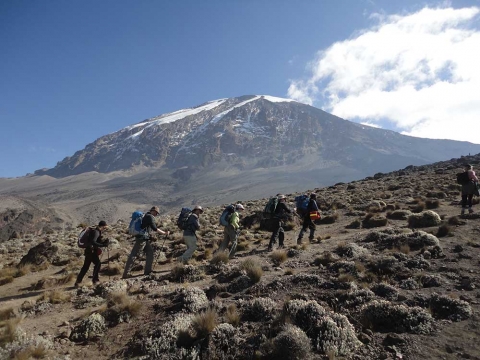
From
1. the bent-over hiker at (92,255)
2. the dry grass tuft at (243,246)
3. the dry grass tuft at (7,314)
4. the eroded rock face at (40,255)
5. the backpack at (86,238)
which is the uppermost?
the backpack at (86,238)

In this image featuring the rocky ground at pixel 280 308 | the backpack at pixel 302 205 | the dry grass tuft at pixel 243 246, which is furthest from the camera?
the dry grass tuft at pixel 243 246

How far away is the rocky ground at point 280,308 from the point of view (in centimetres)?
515

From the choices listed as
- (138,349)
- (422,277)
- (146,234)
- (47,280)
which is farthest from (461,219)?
(47,280)

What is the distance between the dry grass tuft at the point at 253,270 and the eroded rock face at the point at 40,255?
386 inches

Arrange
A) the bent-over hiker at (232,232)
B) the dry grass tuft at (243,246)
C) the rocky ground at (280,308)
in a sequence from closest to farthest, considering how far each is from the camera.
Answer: the rocky ground at (280,308) < the bent-over hiker at (232,232) < the dry grass tuft at (243,246)

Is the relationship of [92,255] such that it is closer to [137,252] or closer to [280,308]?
[137,252]

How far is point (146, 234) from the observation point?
9.49 m

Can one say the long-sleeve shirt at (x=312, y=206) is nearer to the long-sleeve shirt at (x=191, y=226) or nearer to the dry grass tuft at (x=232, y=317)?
the long-sleeve shirt at (x=191, y=226)

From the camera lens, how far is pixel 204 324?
5602 millimetres

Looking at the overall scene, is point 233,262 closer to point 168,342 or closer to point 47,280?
point 168,342

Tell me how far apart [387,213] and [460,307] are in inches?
423

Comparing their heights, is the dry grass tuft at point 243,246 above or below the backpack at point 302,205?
below

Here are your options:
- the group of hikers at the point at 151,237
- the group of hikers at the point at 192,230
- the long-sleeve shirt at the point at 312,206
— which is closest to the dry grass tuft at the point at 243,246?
the group of hikers at the point at 192,230

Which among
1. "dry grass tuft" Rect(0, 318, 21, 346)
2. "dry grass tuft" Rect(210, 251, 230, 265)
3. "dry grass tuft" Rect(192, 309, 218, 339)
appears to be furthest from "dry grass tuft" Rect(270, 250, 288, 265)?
"dry grass tuft" Rect(0, 318, 21, 346)
